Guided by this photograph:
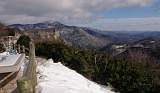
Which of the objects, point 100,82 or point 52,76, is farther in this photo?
point 100,82

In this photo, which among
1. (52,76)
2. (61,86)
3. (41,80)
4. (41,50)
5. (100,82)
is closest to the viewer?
(61,86)

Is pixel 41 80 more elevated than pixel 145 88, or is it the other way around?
pixel 41 80

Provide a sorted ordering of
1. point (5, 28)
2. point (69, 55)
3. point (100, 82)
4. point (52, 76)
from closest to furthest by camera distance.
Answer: point (52, 76)
point (100, 82)
point (69, 55)
point (5, 28)

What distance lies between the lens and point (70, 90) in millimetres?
12398

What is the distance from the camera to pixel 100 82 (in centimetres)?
2147

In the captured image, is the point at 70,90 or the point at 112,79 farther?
the point at 112,79

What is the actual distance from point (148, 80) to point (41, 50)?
410 inches

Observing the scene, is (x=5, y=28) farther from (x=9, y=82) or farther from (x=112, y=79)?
(x=9, y=82)

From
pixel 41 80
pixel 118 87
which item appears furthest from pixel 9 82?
pixel 118 87

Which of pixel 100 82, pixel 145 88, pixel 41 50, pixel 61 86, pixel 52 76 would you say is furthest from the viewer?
pixel 41 50

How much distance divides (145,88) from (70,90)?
8.31 m

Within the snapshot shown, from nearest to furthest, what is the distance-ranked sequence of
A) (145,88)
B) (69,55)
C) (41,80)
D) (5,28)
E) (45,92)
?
(45,92), (41,80), (145,88), (69,55), (5,28)

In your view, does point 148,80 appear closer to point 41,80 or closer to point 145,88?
point 145,88

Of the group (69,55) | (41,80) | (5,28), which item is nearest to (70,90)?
(41,80)
